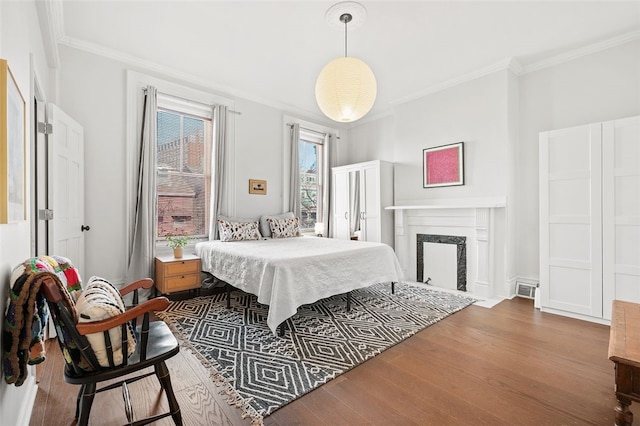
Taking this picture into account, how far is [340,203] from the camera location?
572 centimetres

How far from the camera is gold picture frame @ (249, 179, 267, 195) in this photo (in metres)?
4.90

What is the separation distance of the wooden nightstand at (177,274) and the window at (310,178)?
92.8 inches

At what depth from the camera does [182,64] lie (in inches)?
153

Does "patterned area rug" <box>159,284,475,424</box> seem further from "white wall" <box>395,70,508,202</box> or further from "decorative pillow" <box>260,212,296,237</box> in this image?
"white wall" <box>395,70,508,202</box>

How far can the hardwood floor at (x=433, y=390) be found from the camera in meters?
1.66

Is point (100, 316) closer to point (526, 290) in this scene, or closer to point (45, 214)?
point (45, 214)

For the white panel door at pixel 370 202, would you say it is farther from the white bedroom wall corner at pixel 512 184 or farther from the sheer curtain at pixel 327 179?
the white bedroom wall corner at pixel 512 184

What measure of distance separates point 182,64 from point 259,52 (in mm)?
1088

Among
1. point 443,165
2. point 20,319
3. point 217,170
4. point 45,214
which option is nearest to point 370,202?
point 443,165

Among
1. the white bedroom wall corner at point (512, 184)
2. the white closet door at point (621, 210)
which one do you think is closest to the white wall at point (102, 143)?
the white bedroom wall corner at point (512, 184)

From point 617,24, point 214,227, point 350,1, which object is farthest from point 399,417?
point 617,24

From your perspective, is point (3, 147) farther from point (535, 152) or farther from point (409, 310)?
point (535, 152)

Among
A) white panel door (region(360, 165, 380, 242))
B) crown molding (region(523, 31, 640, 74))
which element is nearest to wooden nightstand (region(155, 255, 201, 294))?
white panel door (region(360, 165, 380, 242))

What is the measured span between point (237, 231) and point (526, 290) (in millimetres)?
3962
